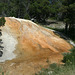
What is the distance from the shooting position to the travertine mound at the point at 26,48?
11656 millimetres

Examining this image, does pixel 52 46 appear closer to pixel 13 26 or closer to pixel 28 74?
pixel 13 26

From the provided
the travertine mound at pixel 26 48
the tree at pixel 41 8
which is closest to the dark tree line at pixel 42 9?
the tree at pixel 41 8

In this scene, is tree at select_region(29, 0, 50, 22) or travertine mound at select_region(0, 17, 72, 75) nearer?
travertine mound at select_region(0, 17, 72, 75)

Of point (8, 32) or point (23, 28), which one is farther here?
point (23, 28)

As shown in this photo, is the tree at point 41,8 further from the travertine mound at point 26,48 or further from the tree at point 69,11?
the travertine mound at point 26,48

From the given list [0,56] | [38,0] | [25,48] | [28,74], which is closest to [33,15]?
[38,0]

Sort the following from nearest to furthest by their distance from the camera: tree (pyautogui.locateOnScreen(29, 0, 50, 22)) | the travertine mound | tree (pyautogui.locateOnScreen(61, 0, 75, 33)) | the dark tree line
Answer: the travertine mound
tree (pyautogui.locateOnScreen(61, 0, 75, 33))
the dark tree line
tree (pyautogui.locateOnScreen(29, 0, 50, 22))

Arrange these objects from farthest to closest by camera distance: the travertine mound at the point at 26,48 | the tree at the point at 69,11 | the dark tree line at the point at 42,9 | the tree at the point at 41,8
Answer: the tree at the point at 41,8, the dark tree line at the point at 42,9, the tree at the point at 69,11, the travertine mound at the point at 26,48

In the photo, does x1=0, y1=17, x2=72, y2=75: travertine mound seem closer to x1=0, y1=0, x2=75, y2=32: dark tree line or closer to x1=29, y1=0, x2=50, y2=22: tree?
x1=0, y1=0, x2=75, y2=32: dark tree line

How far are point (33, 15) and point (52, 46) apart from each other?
22.6m

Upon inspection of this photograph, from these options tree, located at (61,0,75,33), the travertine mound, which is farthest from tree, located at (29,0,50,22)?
the travertine mound

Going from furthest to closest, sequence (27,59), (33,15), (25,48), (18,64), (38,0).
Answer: (33,15) < (38,0) < (25,48) < (27,59) < (18,64)

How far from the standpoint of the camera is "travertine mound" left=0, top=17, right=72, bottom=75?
1166 cm

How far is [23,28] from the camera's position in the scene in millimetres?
21359
